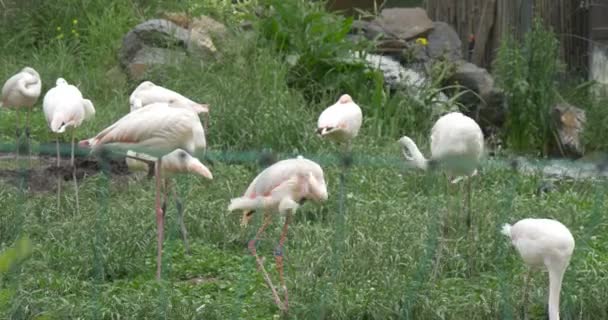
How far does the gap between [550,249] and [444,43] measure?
6.17 meters

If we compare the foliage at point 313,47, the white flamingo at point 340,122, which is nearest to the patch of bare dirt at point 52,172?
the white flamingo at point 340,122

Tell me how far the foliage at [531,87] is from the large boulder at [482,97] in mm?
195

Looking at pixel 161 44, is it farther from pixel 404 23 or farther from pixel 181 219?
pixel 181 219

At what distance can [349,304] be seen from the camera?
483 centimetres

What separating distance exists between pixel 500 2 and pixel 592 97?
4.23 ft

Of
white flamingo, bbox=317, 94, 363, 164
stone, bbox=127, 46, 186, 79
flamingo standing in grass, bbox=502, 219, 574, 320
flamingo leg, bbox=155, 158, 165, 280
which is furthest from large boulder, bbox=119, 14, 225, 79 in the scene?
flamingo standing in grass, bbox=502, 219, 574, 320

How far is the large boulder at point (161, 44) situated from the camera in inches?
398

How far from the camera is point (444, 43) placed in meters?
10.5

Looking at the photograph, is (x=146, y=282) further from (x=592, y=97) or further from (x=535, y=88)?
(x=592, y=97)

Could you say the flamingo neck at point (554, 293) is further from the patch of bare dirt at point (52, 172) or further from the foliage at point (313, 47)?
the foliage at point (313, 47)

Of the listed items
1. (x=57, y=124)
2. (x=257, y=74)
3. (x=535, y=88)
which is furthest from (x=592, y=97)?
(x=57, y=124)

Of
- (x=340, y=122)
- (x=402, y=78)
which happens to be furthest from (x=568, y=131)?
(x=340, y=122)

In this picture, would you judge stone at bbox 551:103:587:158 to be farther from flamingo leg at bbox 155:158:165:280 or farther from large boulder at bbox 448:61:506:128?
flamingo leg at bbox 155:158:165:280

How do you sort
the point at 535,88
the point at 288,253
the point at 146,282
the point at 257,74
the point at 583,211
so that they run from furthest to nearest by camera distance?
the point at 535,88 → the point at 257,74 → the point at 583,211 → the point at 288,253 → the point at 146,282
